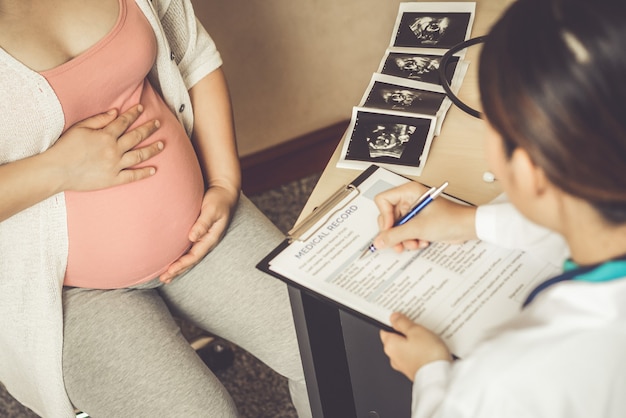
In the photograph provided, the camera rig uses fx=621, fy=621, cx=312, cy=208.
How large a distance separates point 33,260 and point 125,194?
177mm

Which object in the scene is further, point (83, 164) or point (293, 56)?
point (293, 56)

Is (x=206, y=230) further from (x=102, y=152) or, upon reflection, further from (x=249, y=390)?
(x=249, y=390)

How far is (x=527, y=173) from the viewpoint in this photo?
1.95 ft

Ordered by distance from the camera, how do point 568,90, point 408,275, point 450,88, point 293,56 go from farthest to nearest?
point 293,56 → point 450,88 → point 408,275 → point 568,90

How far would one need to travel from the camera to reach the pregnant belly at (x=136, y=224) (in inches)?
39.4

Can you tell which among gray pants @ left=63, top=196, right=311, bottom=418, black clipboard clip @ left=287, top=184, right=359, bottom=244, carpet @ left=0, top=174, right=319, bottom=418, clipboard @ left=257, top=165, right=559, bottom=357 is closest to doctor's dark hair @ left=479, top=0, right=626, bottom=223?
clipboard @ left=257, top=165, right=559, bottom=357

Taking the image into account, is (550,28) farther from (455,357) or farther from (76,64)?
(76,64)

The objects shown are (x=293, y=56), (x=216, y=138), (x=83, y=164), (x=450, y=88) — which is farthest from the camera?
(x=293, y=56)

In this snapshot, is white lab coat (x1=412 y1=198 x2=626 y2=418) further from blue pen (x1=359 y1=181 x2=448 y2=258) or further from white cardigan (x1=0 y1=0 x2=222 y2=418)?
white cardigan (x1=0 y1=0 x2=222 y2=418)

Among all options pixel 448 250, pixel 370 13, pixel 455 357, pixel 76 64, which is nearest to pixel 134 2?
pixel 76 64

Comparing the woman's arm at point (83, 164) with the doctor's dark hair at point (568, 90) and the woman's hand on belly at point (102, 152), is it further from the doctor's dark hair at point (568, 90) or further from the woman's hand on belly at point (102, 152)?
the doctor's dark hair at point (568, 90)

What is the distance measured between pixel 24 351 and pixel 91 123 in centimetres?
38

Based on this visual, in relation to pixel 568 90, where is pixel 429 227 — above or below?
below

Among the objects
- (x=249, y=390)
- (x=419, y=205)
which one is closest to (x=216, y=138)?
(x=419, y=205)
